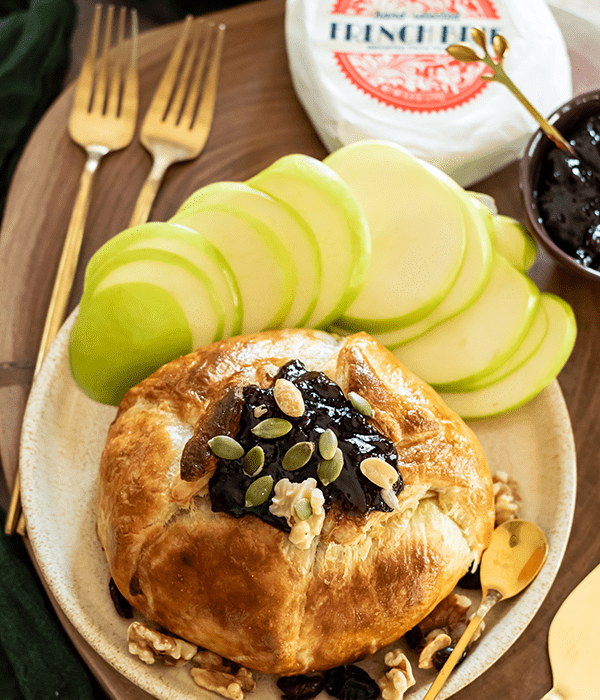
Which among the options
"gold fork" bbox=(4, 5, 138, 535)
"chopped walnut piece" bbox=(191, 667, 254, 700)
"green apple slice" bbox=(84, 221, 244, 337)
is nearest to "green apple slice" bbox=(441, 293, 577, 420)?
"green apple slice" bbox=(84, 221, 244, 337)

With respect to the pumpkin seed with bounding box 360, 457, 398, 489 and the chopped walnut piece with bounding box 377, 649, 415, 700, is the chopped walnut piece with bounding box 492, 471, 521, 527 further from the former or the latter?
the pumpkin seed with bounding box 360, 457, 398, 489

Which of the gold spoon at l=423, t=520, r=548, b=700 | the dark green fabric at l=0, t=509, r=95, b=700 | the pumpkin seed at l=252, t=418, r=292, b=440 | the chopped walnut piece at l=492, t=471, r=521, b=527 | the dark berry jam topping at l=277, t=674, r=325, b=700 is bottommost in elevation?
the dark green fabric at l=0, t=509, r=95, b=700

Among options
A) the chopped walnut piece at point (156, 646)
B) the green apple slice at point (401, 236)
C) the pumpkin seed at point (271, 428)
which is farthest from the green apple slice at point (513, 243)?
the chopped walnut piece at point (156, 646)

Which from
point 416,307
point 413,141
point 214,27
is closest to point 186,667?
point 416,307

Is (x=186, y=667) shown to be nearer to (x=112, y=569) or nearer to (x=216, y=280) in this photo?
(x=112, y=569)

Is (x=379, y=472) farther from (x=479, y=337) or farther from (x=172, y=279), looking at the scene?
(x=172, y=279)

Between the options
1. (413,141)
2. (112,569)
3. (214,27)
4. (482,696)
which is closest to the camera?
(112,569)

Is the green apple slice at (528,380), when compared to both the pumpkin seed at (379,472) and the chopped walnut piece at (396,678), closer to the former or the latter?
the pumpkin seed at (379,472)
